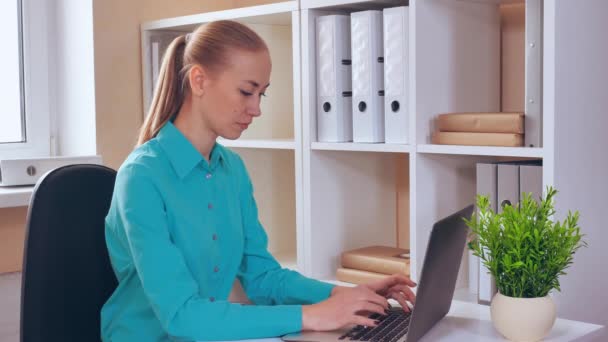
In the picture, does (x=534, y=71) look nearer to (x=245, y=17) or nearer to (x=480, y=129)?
(x=480, y=129)

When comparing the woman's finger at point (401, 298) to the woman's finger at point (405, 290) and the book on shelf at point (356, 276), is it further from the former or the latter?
the book on shelf at point (356, 276)

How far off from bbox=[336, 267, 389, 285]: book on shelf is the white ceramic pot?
77 cm

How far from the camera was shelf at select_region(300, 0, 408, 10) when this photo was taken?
209 cm

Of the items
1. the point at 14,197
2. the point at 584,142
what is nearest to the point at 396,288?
the point at 584,142

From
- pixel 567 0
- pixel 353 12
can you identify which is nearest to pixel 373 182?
pixel 353 12

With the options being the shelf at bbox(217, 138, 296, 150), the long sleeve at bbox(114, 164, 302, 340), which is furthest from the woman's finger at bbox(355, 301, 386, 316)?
the shelf at bbox(217, 138, 296, 150)

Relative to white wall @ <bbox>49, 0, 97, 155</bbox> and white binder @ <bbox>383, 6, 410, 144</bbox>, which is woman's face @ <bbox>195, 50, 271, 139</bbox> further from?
white wall @ <bbox>49, 0, 97, 155</bbox>

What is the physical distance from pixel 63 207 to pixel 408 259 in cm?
91

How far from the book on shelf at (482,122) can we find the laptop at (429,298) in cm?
33

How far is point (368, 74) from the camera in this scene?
6.85 ft

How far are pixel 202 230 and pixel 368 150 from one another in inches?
23.4

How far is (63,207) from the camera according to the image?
1646 millimetres

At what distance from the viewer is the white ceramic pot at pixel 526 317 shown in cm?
138

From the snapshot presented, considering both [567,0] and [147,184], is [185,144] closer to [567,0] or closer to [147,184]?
[147,184]
